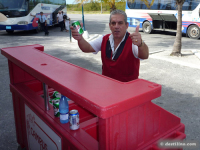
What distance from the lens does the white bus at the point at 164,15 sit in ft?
43.9

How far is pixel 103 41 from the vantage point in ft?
9.35

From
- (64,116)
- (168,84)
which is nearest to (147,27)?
(168,84)

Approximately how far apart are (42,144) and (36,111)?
1.21 feet

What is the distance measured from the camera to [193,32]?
1368 centimetres

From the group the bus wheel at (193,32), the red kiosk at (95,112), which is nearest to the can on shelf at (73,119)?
the red kiosk at (95,112)

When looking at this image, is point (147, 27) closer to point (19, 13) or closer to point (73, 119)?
point (19, 13)

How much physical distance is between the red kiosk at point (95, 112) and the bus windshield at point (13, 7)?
1379 cm

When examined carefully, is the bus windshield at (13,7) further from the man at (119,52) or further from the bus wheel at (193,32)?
the man at (119,52)

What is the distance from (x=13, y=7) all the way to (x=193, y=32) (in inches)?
475

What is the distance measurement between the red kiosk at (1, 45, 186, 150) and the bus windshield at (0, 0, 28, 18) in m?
13.8

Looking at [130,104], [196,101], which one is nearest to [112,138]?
[130,104]

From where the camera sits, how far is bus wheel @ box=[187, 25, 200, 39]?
44.0ft

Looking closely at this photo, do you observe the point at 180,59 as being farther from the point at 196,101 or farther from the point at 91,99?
the point at 91,99

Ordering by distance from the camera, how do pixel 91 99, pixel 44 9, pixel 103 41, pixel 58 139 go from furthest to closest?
pixel 44 9, pixel 103 41, pixel 58 139, pixel 91 99
